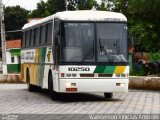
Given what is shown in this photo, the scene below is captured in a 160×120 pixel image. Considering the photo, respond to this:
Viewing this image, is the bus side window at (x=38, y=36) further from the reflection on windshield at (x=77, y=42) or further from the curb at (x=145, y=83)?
the curb at (x=145, y=83)


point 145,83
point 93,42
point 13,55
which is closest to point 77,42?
point 93,42

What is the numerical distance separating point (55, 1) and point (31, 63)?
223ft

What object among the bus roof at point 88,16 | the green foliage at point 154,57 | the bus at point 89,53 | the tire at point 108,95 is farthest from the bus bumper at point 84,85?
the green foliage at point 154,57

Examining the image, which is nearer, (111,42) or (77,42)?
(77,42)

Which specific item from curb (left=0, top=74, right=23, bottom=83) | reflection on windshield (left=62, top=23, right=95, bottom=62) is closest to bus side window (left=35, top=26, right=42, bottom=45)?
reflection on windshield (left=62, top=23, right=95, bottom=62)

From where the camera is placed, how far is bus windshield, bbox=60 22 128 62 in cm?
1789

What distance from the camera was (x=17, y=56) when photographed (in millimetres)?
70750

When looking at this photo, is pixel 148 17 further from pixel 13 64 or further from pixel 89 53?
pixel 13 64

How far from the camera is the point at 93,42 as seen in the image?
18078mm

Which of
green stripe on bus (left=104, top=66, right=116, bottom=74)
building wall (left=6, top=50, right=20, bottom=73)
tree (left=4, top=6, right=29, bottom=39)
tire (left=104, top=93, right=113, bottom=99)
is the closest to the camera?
green stripe on bus (left=104, top=66, right=116, bottom=74)

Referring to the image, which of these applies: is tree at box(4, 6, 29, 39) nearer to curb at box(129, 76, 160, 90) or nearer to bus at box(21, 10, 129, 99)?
curb at box(129, 76, 160, 90)

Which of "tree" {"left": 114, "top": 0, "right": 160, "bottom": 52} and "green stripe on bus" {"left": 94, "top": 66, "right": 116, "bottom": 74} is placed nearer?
"green stripe on bus" {"left": 94, "top": 66, "right": 116, "bottom": 74}

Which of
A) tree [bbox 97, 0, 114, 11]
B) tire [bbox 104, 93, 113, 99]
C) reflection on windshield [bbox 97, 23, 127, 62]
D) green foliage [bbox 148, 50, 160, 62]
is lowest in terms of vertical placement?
tire [bbox 104, 93, 113, 99]

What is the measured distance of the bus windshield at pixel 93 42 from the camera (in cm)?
1789
